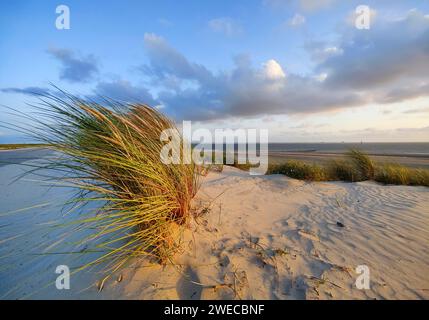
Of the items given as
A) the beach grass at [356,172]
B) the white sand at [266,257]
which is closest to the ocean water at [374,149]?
the beach grass at [356,172]

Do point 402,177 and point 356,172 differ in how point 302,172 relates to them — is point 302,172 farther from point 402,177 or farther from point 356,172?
point 402,177

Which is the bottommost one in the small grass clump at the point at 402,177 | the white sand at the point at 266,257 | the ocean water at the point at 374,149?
the white sand at the point at 266,257

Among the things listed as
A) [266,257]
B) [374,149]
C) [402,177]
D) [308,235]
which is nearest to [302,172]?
[402,177]

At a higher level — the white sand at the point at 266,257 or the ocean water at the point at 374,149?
the ocean water at the point at 374,149

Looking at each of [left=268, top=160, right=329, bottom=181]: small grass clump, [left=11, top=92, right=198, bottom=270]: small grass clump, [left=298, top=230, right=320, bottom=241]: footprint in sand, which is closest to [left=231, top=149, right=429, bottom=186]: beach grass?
[left=268, top=160, right=329, bottom=181]: small grass clump

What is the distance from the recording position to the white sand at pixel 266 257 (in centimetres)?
208

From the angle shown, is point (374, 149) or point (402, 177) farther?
point (374, 149)

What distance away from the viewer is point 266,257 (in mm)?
2506

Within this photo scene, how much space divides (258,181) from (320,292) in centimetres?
427

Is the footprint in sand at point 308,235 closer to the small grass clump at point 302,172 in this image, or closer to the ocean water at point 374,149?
the small grass clump at point 302,172

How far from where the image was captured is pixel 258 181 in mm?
6242

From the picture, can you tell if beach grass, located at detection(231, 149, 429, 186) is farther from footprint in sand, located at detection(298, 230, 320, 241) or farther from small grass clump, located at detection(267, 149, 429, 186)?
footprint in sand, located at detection(298, 230, 320, 241)

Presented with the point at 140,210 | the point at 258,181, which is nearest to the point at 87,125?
the point at 140,210

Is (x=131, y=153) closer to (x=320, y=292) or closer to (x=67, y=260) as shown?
(x=67, y=260)
